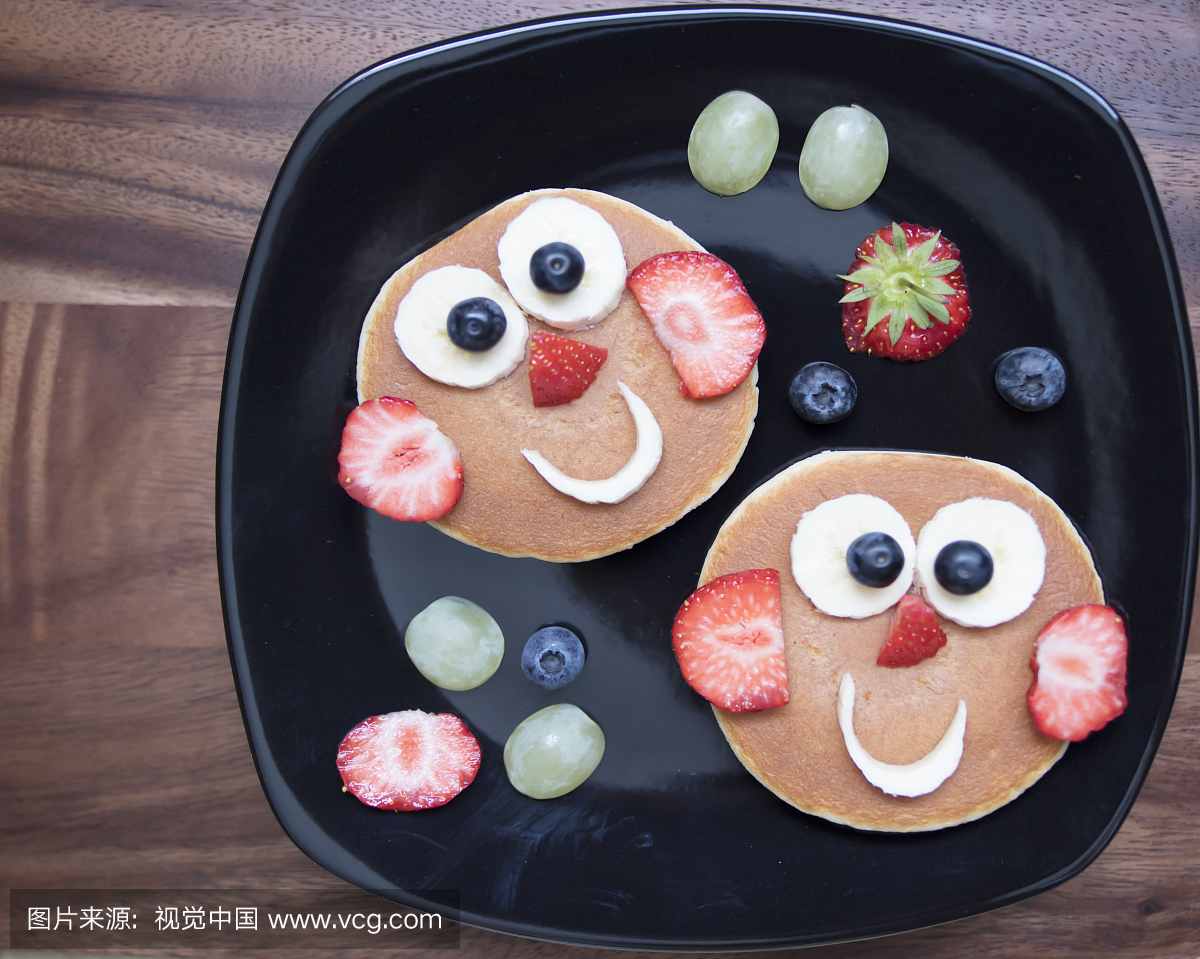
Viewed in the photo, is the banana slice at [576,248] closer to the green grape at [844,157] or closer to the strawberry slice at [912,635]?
the green grape at [844,157]

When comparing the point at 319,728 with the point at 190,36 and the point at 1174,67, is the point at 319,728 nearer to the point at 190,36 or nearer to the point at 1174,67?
the point at 190,36

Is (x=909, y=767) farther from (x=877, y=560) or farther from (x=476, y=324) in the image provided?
(x=476, y=324)

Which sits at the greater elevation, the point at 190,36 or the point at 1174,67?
the point at 190,36

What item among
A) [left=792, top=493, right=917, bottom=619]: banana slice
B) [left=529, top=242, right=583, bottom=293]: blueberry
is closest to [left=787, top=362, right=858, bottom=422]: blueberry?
[left=792, top=493, right=917, bottom=619]: banana slice

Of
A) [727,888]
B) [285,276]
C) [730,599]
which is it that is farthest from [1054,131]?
[727,888]

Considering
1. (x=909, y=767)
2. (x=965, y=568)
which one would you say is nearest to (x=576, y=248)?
(x=965, y=568)

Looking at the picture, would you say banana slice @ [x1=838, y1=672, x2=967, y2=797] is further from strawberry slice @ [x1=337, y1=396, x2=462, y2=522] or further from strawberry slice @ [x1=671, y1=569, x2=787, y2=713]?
strawberry slice @ [x1=337, y1=396, x2=462, y2=522]

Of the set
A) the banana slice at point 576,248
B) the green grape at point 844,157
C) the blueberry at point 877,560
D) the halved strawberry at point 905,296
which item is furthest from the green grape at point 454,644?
the green grape at point 844,157
